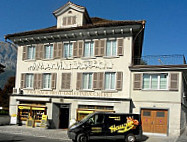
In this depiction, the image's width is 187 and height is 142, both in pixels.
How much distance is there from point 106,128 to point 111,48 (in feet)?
27.5

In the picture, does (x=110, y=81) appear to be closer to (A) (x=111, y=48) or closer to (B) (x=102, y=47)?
(A) (x=111, y=48)

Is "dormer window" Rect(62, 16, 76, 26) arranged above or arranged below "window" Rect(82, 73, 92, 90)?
above

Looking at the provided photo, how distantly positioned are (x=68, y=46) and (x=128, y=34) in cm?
612

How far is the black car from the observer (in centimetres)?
1446

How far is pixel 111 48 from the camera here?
20766 mm

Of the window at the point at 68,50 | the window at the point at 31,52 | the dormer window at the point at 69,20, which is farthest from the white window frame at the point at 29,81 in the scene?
the dormer window at the point at 69,20

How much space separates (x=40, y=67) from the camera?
2330cm

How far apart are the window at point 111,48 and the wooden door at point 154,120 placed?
18.8ft

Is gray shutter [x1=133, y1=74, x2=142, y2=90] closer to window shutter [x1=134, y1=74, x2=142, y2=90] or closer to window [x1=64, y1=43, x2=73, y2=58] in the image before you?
window shutter [x1=134, y1=74, x2=142, y2=90]

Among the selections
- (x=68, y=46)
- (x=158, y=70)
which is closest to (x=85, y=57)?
(x=68, y=46)

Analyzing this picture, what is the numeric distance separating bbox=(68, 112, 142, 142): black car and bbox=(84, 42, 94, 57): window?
26.1 ft

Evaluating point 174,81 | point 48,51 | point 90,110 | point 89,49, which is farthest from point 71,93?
point 174,81

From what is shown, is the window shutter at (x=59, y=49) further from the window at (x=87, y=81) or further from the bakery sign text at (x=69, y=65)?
the window at (x=87, y=81)

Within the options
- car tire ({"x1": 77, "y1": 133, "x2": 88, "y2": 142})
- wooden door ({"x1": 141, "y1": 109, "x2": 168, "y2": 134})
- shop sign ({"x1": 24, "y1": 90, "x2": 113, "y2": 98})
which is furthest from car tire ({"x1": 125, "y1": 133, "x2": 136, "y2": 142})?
shop sign ({"x1": 24, "y1": 90, "x2": 113, "y2": 98})
